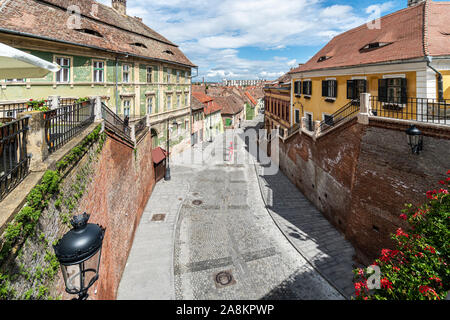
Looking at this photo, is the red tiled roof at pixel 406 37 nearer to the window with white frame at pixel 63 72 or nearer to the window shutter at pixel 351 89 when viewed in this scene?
the window shutter at pixel 351 89

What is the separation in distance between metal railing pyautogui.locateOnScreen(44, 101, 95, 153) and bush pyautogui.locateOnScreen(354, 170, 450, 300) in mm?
7219

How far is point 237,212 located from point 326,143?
23.2 feet

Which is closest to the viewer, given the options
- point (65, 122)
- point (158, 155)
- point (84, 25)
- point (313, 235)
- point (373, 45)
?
point (65, 122)

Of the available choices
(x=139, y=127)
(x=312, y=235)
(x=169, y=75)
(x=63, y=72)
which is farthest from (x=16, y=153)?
(x=169, y=75)

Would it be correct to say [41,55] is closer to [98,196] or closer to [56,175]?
[98,196]

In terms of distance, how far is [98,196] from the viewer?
8.25m

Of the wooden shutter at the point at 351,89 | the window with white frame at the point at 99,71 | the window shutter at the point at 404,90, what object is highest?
the window with white frame at the point at 99,71

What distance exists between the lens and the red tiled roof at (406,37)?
11.4 meters

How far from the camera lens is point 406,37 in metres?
12.8

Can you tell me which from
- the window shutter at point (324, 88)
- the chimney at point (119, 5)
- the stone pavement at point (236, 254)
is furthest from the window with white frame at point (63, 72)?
the window shutter at point (324, 88)

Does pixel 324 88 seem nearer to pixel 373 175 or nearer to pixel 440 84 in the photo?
pixel 440 84

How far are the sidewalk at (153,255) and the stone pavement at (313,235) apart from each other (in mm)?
6259

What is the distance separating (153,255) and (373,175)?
35.1 ft

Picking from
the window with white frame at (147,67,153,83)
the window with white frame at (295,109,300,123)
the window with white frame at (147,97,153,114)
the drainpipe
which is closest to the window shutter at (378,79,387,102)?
the drainpipe
